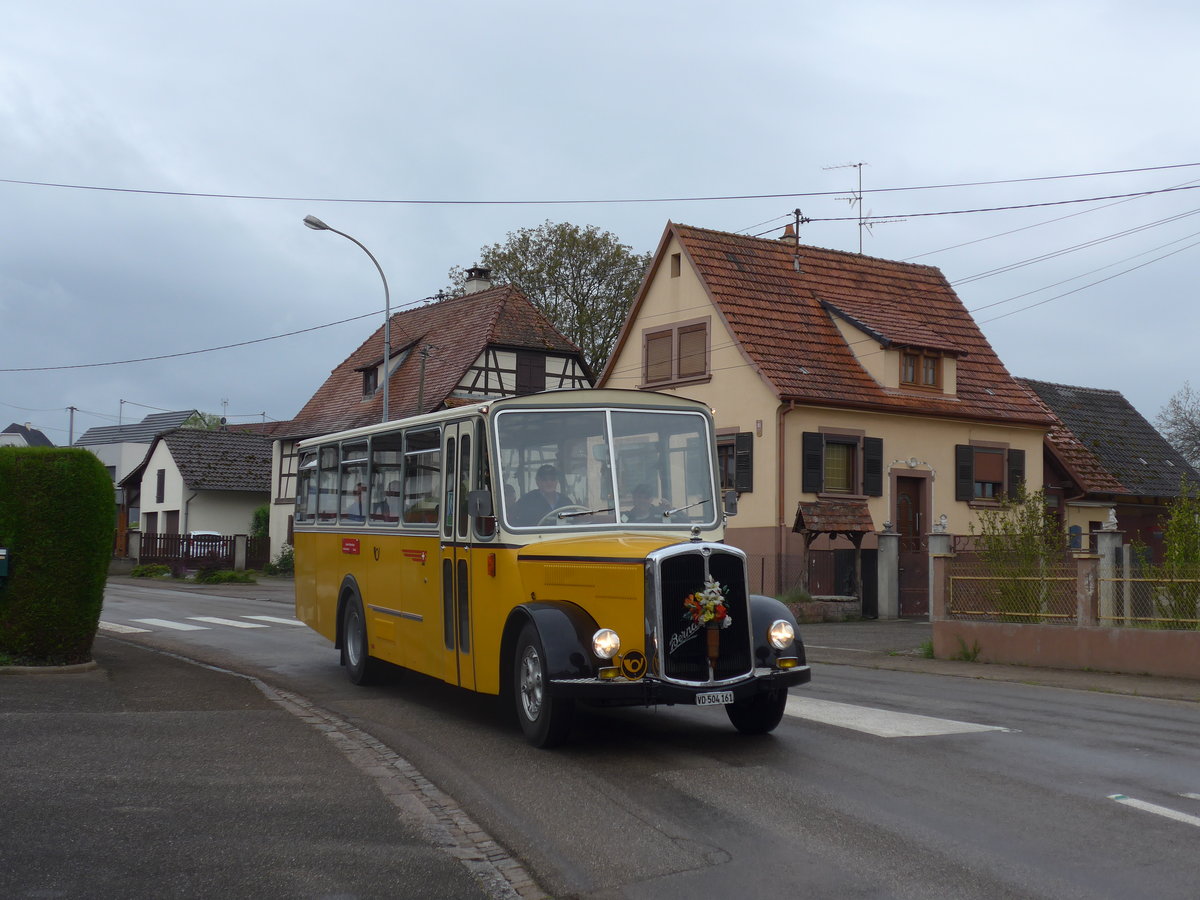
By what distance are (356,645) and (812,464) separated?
1932 centimetres

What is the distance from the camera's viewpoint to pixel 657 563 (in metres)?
9.13

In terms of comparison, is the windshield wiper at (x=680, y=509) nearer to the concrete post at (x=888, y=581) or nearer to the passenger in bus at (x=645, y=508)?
the passenger in bus at (x=645, y=508)

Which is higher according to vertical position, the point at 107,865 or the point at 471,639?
the point at 471,639

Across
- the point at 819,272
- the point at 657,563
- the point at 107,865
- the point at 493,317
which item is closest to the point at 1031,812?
the point at 657,563

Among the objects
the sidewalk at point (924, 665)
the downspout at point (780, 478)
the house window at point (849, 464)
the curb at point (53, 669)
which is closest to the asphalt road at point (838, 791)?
the sidewalk at point (924, 665)

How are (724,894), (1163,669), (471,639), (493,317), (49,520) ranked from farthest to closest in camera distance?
(493,317), (1163,669), (49,520), (471,639), (724,894)

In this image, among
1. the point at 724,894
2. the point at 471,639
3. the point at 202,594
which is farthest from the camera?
the point at 202,594

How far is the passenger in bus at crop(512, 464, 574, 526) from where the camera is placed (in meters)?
10.4

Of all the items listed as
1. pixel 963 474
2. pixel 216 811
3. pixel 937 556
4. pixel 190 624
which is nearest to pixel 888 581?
pixel 963 474

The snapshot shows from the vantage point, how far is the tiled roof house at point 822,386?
104 feet

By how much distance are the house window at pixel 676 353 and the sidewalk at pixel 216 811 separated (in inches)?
946

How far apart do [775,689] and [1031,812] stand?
2453 millimetres

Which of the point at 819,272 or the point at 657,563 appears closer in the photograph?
the point at 657,563

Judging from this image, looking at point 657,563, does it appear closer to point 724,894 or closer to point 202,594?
point 724,894
